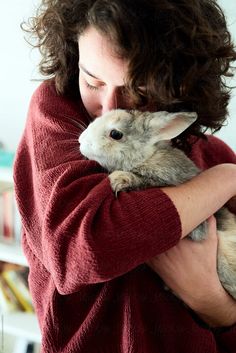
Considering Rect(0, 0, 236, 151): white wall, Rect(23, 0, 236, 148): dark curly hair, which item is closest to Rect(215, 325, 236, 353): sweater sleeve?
Rect(23, 0, 236, 148): dark curly hair

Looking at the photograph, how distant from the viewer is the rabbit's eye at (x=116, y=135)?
3.29ft

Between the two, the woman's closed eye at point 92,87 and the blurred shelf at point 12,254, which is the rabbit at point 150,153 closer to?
the woman's closed eye at point 92,87

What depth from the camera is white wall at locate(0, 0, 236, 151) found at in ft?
6.07

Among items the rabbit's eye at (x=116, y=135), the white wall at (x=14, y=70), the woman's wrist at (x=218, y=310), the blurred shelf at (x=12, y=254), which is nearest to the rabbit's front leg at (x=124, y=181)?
the rabbit's eye at (x=116, y=135)

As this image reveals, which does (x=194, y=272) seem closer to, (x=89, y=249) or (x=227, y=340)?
(x=227, y=340)

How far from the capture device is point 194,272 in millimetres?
918

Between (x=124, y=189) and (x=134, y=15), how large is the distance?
37 centimetres

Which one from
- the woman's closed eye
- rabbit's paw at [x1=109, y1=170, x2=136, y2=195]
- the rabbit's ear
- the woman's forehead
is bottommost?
rabbit's paw at [x1=109, y1=170, x2=136, y2=195]

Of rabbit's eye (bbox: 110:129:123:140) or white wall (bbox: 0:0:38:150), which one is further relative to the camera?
white wall (bbox: 0:0:38:150)

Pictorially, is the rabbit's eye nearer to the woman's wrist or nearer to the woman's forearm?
the woman's forearm

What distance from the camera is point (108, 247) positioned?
69 cm

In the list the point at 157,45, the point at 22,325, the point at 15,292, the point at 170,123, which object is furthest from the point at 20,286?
the point at 157,45

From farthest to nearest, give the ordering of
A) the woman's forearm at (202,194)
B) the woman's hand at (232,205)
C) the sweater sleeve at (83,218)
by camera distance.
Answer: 1. the woman's hand at (232,205)
2. the woman's forearm at (202,194)
3. the sweater sleeve at (83,218)

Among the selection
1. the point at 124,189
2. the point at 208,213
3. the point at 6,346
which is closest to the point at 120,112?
the point at 124,189
